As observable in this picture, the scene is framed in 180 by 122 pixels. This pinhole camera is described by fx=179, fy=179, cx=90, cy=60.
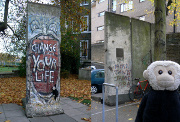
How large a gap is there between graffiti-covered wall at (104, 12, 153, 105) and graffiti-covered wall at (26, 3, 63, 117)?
5.55 feet

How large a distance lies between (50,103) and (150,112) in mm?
3322

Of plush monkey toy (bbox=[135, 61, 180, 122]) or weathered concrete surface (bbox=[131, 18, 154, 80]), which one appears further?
weathered concrete surface (bbox=[131, 18, 154, 80])

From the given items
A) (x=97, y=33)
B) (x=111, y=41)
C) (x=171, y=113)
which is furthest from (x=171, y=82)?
(x=97, y=33)

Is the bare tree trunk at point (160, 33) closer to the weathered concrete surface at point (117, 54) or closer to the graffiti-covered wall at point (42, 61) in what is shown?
the weathered concrete surface at point (117, 54)

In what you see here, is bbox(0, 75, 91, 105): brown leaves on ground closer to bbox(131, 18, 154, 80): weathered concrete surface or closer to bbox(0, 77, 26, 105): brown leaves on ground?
bbox(0, 77, 26, 105): brown leaves on ground

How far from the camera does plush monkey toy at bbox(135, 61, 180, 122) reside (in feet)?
6.51

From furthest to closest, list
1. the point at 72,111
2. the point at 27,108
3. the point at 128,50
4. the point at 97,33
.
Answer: the point at 97,33 → the point at 128,50 → the point at 72,111 → the point at 27,108

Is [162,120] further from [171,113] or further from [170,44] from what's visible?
[170,44]

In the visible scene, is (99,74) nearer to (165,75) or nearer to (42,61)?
(42,61)

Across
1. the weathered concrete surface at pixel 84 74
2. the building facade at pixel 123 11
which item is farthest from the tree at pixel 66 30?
the building facade at pixel 123 11

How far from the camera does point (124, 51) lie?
6246mm

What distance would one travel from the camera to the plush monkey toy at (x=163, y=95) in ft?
6.51

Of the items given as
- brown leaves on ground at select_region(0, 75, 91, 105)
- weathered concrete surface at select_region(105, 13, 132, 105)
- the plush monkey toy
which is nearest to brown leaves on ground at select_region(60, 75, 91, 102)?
brown leaves on ground at select_region(0, 75, 91, 105)

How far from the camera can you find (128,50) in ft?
21.0
